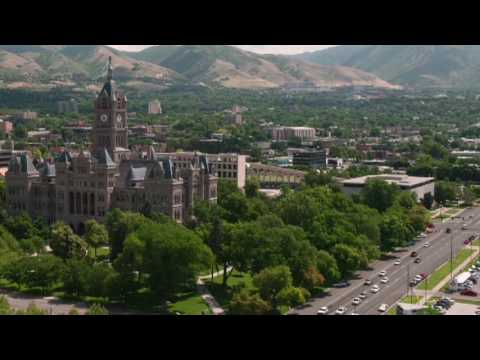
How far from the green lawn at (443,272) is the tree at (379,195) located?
13.0 m

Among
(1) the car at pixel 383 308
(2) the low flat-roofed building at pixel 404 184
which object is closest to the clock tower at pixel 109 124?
(2) the low flat-roofed building at pixel 404 184

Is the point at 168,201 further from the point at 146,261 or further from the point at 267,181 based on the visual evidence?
the point at 267,181

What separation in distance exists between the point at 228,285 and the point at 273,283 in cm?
637

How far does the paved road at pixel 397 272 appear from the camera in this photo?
40.7m

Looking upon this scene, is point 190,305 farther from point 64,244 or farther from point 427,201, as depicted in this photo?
point 427,201

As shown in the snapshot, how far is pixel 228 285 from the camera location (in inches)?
1759

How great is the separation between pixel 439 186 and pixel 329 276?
42732 mm

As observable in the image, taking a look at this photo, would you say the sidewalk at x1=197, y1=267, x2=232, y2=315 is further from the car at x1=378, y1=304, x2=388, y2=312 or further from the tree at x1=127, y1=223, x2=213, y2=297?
the car at x1=378, y1=304, x2=388, y2=312

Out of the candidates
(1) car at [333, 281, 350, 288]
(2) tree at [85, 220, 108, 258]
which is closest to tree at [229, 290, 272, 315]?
(1) car at [333, 281, 350, 288]

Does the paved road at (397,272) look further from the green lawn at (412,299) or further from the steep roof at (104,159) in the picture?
the steep roof at (104,159)

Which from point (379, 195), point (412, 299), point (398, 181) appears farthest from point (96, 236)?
point (398, 181)

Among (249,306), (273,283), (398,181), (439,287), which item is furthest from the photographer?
(398,181)

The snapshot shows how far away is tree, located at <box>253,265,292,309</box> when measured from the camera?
127ft
